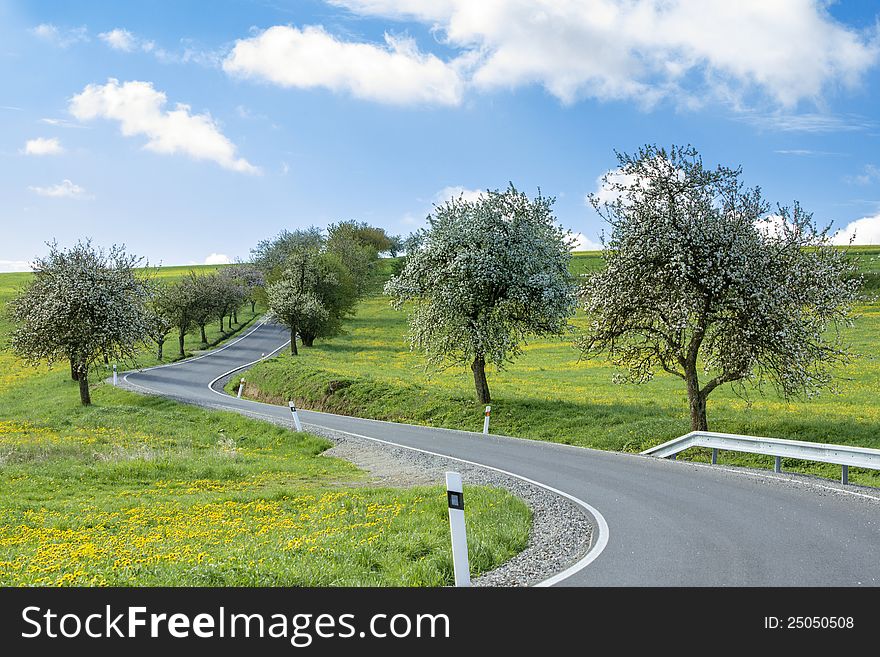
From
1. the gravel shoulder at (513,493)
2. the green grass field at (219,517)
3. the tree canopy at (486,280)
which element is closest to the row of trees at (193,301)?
the tree canopy at (486,280)

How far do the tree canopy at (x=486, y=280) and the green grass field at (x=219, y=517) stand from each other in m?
8.28

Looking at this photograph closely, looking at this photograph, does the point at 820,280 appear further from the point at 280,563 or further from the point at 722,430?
the point at 280,563

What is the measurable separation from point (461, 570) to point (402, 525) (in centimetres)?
330

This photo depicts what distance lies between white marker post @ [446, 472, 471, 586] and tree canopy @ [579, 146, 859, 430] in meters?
14.0

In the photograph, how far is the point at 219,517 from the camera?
40.6ft

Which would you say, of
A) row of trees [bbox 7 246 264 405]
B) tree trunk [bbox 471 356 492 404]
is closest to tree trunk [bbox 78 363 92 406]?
row of trees [bbox 7 246 264 405]

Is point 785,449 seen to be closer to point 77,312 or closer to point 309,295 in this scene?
point 77,312

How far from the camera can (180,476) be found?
707 inches

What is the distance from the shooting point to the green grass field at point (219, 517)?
8.08 m

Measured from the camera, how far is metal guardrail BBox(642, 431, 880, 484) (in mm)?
13266

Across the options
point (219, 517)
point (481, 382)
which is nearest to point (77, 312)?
point (481, 382)

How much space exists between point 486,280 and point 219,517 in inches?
700

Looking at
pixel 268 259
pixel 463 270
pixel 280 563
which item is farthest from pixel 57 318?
pixel 268 259

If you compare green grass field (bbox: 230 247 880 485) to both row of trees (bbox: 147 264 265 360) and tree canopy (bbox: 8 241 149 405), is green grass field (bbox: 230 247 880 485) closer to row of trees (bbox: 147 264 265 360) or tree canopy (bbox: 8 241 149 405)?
tree canopy (bbox: 8 241 149 405)
